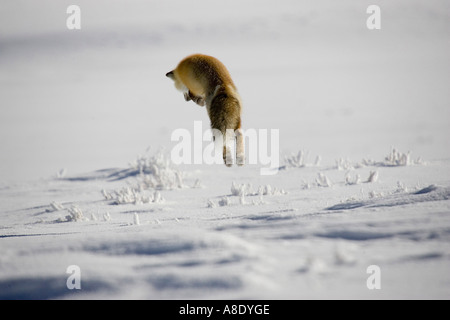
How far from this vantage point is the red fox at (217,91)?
3.13 meters

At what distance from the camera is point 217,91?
10.4 feet

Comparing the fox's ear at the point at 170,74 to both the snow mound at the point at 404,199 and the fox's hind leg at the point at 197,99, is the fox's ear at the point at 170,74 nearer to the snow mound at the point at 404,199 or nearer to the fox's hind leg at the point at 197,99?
the fox's hind leg at the point at 197,99

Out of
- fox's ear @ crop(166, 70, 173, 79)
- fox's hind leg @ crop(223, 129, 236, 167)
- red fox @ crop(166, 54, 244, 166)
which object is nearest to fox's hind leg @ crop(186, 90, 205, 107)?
red fox @ crop(166, 54, 244, 166)

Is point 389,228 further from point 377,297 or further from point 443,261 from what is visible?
point 377,297

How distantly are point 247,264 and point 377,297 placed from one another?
674 millimetres

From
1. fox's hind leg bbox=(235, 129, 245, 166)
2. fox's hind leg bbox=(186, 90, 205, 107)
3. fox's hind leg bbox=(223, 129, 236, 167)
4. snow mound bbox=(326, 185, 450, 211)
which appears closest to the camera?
fox's hind leg bbox=(223, 129, 236, 167)

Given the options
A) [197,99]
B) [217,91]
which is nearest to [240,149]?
[217,91]

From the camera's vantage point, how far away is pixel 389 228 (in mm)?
2900

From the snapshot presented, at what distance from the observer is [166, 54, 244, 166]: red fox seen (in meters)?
3.13

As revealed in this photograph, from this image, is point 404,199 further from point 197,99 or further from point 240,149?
point 197,99

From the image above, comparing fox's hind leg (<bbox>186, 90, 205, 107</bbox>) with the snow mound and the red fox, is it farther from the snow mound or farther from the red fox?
the snow mound

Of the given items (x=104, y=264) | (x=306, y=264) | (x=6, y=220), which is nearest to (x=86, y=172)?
(x=6, y=220)

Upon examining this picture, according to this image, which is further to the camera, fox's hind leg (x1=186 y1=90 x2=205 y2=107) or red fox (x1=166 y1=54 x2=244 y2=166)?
fox's hind leg (x1=186 y1=90 x2=205 y2=107)
